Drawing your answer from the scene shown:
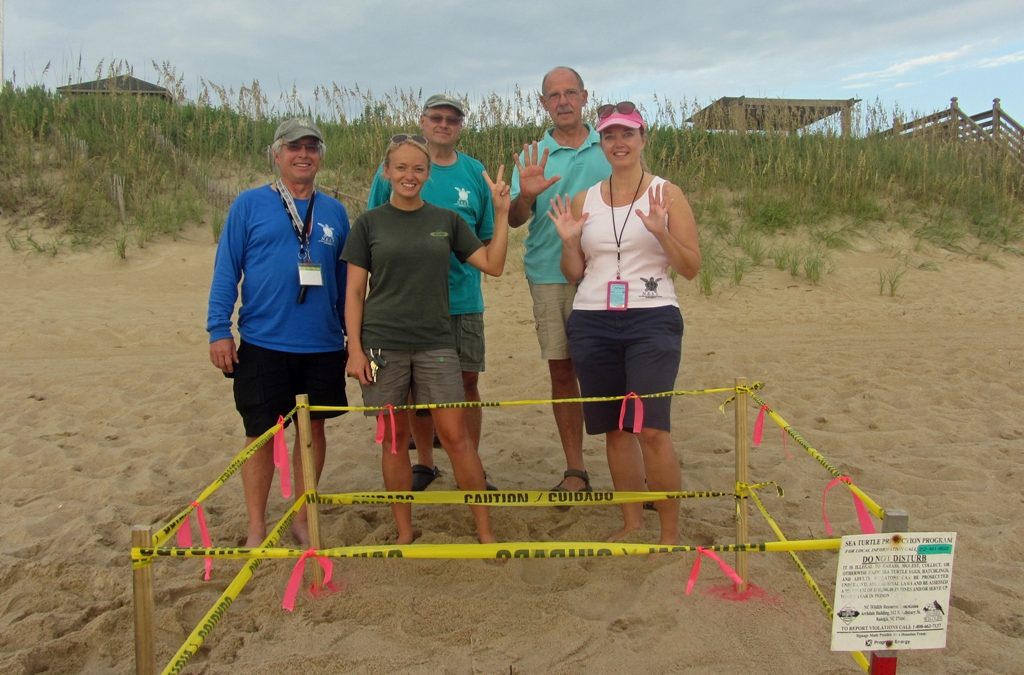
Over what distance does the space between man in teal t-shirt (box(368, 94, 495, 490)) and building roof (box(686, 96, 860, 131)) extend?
27.2 feet

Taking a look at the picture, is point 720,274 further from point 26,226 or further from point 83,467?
point 26,226

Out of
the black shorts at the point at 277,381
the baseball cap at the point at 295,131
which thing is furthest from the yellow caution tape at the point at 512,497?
the baseball cap at the point at 295,131

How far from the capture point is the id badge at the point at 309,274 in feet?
10.2

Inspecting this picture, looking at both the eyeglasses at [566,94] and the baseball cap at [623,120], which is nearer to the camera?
the baseball cap at [623,120]

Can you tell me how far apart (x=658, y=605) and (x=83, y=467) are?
326 centimetres

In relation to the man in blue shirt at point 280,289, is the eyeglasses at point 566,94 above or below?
above

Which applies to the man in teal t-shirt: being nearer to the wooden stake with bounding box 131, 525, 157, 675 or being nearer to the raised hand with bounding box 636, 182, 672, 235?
the raised hand with bounding box 636, 182, 672, 235

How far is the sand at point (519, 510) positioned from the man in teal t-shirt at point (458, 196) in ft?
2.83

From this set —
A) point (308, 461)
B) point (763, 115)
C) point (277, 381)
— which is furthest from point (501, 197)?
point (763, 115)

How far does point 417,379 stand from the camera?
3211mm

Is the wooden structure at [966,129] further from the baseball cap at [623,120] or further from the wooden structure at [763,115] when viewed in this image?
the baseball cap at [623,120]

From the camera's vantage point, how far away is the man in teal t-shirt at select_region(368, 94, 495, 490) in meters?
3.51

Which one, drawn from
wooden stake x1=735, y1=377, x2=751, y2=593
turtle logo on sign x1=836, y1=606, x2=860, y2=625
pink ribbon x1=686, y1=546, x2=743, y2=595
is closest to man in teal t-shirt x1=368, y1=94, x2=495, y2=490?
wooden stake x1=735, y1=377, x2=751, y2=593

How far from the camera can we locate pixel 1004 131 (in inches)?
468
